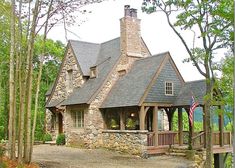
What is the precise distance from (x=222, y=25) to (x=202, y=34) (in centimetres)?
87

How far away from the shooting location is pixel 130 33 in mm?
22156

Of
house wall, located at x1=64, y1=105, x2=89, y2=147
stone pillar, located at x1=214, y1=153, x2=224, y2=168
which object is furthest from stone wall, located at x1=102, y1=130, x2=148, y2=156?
stone pillar, located at x1=214, y1=153, x2=224, y2=168

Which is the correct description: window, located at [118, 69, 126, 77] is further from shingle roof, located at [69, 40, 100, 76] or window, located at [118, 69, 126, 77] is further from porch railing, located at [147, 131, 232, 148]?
porch railing, located at [147, 131, 232, 148]

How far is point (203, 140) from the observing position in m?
17.7

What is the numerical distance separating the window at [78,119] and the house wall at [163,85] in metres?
5.36

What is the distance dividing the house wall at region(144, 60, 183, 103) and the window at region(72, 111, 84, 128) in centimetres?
536

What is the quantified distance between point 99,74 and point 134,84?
3.62 m

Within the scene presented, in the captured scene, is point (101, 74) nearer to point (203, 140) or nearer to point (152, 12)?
point (203, 140)

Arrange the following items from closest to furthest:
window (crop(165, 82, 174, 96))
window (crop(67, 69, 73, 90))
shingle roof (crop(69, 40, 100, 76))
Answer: window (crop(165, 82, 174, 96)) < shingle roof (crop(69, 40, 100, 76)) < window (crop(67, 69, 73, 90))

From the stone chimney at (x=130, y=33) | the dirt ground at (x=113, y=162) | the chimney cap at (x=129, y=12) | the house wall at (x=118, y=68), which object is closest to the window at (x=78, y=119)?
the house wall at (x=118, y=68)

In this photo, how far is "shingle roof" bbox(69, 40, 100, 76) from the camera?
23875mm

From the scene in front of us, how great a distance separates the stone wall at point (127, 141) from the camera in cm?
1756

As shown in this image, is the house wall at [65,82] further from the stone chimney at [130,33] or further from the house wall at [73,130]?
the stone chimney at [130,33]

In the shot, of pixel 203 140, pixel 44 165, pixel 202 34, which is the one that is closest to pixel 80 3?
pixel 202 34
